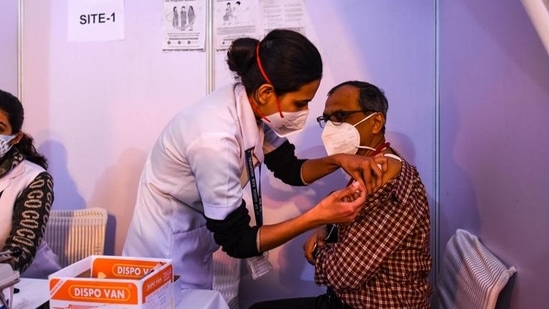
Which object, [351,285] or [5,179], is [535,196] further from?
[5,179]

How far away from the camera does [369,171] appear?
115cm

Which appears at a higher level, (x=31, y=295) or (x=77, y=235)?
(x=31, y=295)

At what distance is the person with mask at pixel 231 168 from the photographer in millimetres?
1041

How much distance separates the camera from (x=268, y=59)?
106 centimetres

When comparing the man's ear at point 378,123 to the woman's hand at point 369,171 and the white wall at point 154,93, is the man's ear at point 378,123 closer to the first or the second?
the woman's hand at point 369,171

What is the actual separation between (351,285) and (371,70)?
1.06 m

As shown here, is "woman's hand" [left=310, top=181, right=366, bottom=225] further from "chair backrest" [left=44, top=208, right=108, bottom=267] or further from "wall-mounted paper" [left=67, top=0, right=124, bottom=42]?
"wall-mounted paper" [left=67, top=0, right=124, bottom=42]

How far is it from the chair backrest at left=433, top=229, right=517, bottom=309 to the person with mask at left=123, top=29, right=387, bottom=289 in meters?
0.34

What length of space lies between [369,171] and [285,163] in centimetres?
40

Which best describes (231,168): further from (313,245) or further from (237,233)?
(313,245)

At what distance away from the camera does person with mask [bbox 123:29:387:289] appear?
3.42ft

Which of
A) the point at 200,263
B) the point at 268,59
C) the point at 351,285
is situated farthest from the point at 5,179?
the point at 351,285

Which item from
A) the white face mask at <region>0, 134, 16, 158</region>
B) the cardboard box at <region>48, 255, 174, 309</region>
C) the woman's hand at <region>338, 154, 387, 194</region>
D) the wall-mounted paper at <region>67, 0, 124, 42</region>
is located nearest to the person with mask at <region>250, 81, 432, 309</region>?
the woman's hand at <region>338, 154, 387, 194</region>

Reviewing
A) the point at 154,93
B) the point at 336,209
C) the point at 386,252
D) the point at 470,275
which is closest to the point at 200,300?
the point at 336,209
